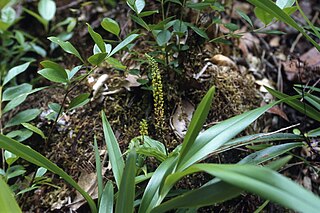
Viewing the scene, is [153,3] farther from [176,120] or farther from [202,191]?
[202,191]

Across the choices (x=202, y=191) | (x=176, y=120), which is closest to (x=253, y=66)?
(x=176, y=120)

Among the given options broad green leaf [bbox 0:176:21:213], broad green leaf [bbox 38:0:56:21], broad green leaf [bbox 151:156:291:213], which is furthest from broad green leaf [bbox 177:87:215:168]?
broad green leaf [bbox 38:0:56:21]

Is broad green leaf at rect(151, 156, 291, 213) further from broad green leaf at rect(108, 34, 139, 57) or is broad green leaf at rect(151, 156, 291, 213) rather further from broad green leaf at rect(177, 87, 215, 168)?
broad green leaf at rect(108, 34, 139, 57)

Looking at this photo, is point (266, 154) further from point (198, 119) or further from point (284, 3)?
point (284, 3)

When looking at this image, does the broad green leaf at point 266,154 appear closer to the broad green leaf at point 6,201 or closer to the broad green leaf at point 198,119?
the broad green leaf at point 198,119

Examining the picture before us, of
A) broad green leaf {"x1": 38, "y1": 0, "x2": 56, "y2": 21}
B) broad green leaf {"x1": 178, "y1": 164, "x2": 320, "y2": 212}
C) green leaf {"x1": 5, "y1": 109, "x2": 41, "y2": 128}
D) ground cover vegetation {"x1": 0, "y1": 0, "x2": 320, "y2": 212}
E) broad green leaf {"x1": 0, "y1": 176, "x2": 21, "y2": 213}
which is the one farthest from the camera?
broad green leaf {"x1": 38, "y1": 0, "x2": 56, "y2": 21}

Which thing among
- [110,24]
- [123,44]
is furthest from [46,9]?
[123,44]

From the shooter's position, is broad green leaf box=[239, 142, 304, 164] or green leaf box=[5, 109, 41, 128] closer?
broad green leaf box=[239, 142, 304, 164]

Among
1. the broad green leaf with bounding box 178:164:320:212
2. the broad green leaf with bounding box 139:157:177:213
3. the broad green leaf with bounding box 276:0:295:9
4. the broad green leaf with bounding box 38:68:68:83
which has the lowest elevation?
the broad green leaf with bounding box 139:157:177:213
